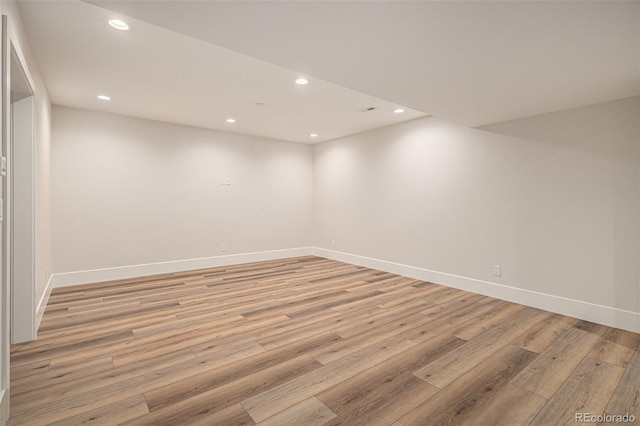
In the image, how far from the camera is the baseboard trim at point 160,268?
14.4ft

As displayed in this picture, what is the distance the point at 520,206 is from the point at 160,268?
541cm

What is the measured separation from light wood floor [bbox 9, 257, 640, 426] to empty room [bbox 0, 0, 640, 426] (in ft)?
0.07

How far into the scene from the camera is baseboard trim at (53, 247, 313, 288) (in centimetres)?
440

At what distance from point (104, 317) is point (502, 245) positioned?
4.72 meters

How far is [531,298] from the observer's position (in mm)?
3615

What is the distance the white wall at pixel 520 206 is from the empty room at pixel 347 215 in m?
0.02

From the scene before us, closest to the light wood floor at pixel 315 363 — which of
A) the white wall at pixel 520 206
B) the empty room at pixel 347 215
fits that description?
the empty room at pixel 347 215

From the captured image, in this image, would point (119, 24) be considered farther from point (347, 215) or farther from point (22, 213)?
point (347, 215)

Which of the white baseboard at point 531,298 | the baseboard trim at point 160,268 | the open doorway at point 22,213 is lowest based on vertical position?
the white baseboard at point 531,298

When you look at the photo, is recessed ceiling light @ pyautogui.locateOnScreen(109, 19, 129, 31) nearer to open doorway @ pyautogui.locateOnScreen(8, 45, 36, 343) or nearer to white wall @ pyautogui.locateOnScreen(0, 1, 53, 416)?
white wall @ pyautogui.locateOnScreen(0, 1, 53, 416)

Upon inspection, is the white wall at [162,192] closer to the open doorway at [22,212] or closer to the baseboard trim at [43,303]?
the baseboard trim at [43,303]

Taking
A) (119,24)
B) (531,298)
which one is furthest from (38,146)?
(531,298)

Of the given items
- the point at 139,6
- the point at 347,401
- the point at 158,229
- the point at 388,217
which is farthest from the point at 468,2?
the point at 158,229

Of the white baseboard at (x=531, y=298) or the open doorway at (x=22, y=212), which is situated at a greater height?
the open doorway at (x=22, y=212)
